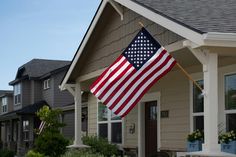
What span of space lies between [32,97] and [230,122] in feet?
97.3

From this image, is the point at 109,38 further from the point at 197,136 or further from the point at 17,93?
the point at 17,93

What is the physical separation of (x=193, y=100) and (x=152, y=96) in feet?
7.71

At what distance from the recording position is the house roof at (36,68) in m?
38.8

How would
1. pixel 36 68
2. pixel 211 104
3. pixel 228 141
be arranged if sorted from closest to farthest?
pixel 211 104 → pixel 228 141 → pixel 36 68

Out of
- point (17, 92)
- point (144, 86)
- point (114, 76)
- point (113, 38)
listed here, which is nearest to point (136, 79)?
point (144, 86)

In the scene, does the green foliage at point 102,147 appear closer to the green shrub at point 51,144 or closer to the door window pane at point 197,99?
the green shrub at point 51,144

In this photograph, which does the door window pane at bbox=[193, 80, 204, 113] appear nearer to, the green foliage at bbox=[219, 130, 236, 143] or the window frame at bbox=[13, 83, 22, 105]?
the green foliage at bbox=[219, 130, 236, 143]

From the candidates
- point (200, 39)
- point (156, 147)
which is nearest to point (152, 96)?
point (156, 147)

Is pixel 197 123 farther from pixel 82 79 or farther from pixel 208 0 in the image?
pixel 82 79

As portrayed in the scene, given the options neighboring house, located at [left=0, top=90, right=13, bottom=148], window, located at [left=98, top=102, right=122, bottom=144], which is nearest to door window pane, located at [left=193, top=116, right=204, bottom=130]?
window, located at [left=98, top=102, right=122, bottom=144]

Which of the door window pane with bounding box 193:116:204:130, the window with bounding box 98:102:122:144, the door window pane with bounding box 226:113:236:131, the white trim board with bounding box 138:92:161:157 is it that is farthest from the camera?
the window with bounding box 98:102:122:144

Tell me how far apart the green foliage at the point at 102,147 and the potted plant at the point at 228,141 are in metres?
5.98

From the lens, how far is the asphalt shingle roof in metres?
8.59

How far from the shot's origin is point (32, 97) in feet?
126
